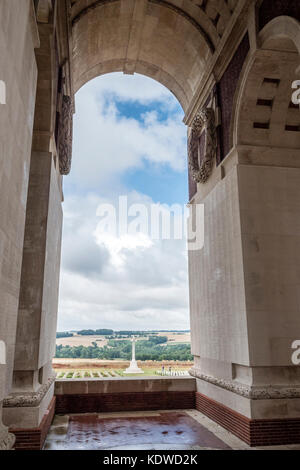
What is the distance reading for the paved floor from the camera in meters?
8.88

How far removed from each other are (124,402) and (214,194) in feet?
26.1

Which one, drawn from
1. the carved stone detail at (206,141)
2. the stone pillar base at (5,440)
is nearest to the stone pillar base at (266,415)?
the stone pillar base at (5,440)

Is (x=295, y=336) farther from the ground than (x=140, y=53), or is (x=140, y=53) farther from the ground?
(x=140, y=53)

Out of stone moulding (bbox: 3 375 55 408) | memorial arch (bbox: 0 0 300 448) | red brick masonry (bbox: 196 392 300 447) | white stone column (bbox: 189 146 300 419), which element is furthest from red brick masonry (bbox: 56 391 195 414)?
stone moulding (bbox: 3 375 55 408)

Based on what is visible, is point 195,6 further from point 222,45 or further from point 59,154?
point 59,154

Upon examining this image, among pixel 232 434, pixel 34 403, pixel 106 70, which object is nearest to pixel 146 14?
pixel 106 70

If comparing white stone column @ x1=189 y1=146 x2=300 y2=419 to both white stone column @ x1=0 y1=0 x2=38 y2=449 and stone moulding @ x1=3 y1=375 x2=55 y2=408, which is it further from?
white stone column @ x1=0 y1=0 x2=38 y2=449

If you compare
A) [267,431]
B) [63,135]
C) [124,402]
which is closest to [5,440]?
[267,431]

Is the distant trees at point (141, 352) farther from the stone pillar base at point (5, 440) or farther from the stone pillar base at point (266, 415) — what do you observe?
the stone pillar base at point (5, 440)

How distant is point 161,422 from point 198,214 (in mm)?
7433

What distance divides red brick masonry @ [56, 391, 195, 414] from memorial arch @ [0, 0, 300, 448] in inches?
25.8

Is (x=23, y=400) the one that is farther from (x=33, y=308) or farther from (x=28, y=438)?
(x=33, y=308)

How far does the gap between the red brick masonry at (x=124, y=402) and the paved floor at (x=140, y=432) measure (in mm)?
395

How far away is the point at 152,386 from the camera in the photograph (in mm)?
13164
